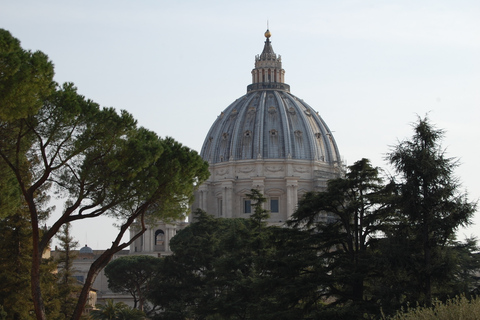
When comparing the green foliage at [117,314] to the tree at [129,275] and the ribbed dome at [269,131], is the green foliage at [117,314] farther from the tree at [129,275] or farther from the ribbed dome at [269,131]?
the ribbed dome at [269,131]

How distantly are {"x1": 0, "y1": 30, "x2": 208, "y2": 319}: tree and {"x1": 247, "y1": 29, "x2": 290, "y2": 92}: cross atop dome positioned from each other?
69.5 m

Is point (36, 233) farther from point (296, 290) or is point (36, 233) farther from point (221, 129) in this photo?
point (221, 129)

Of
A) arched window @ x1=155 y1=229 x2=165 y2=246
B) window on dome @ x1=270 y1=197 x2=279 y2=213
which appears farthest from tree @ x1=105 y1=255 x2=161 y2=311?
arched window @ x1=155 y1=229 x2=165 y2=246

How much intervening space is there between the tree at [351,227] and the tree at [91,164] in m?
4.59

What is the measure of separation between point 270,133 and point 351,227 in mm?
59208

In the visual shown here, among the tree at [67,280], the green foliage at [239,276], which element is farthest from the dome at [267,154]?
the tree at [67,280]

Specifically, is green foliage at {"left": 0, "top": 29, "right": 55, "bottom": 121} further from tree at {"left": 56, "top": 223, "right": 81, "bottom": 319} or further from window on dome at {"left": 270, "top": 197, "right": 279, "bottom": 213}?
window on dome at {"left": 270, "top": 197, "right": 279, "bottom": 213}

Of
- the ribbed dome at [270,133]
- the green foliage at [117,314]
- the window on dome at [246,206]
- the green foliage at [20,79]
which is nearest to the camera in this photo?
the green foliage at [20,79]

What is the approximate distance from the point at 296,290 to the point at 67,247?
548 inches

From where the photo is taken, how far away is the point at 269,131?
82.2 metres

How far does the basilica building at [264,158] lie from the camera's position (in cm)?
7800

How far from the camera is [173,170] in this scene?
19.3 m

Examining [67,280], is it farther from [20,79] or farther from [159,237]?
[159,237]

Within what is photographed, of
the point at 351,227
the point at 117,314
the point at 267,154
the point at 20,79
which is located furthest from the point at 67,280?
the point at 267,154
